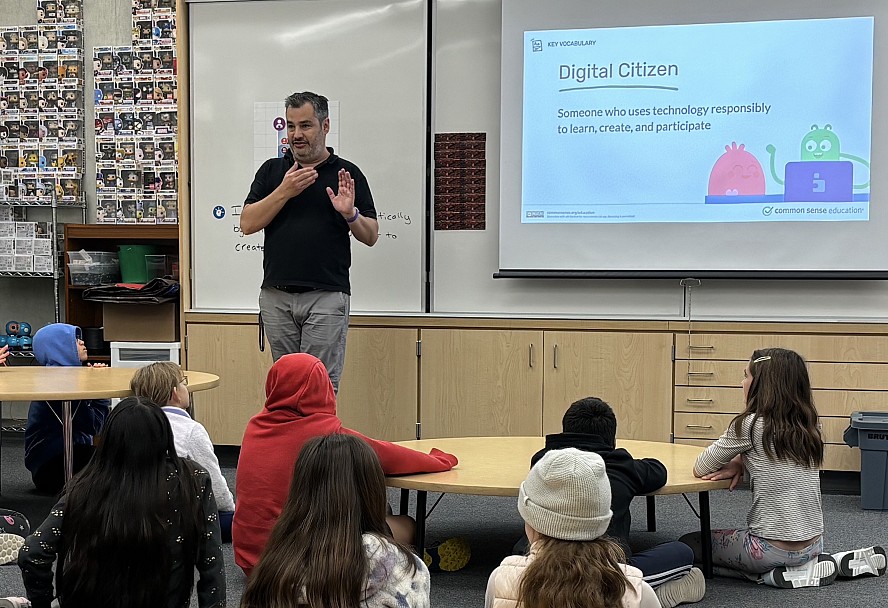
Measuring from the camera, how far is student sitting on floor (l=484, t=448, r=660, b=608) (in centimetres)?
172

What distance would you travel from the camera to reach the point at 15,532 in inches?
136

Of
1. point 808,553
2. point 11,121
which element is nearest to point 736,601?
point 808,553

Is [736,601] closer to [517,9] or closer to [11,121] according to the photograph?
[517,9]

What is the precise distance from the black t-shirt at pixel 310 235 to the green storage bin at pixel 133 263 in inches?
69.6

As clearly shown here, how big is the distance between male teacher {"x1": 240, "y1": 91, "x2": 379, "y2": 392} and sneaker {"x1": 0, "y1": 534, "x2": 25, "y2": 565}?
136 cm

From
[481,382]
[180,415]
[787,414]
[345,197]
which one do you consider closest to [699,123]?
[481,382]

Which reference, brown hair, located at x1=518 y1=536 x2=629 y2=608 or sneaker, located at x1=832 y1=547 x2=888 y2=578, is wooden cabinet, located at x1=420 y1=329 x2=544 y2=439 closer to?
sneaker, located at x1=832 y1=547 x2=888 y2=578

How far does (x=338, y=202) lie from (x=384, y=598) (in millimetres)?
2409

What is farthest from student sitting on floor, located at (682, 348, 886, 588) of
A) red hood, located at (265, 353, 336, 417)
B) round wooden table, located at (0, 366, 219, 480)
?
round wooden table, located at (0, 366, 219, 480)

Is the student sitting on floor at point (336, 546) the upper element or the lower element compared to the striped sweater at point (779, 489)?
upper

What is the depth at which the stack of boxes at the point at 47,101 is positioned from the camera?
20.4ft

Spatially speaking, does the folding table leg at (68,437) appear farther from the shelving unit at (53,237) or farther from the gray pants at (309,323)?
the shelving unit at (53,237)

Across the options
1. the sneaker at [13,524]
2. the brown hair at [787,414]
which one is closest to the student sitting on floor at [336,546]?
the brown hair at [787,414]

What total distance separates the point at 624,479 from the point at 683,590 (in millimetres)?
488
